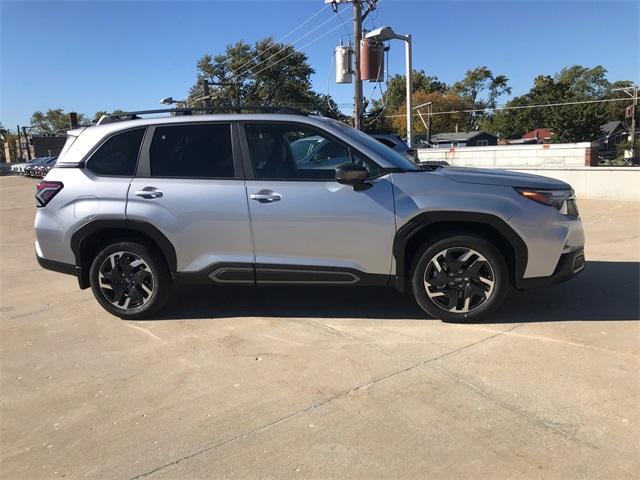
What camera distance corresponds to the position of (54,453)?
300 centimetres

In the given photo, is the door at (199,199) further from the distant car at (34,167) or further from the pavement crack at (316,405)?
the distant car at (34,167)

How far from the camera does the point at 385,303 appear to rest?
531 cm

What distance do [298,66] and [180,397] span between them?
5791 centimetres

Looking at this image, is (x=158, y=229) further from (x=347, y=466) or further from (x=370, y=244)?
(x=347, y=466)

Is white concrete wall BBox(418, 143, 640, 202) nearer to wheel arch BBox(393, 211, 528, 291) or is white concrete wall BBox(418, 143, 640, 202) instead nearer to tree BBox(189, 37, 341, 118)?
wheel arch BBox(393, 211, 528, 291)

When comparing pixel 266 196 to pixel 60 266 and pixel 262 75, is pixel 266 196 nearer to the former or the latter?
pixel 60 266

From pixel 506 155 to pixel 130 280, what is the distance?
22290 millimetres

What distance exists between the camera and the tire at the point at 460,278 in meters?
4.48

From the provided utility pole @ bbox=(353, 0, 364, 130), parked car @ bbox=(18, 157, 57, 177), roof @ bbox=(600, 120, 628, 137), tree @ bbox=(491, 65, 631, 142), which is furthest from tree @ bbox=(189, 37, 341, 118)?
roof @ bbox=(600, 120, 628, 137)

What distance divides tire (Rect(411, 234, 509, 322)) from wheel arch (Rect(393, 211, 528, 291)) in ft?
0.28

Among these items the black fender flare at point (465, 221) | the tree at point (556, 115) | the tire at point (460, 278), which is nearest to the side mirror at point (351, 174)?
the black fender flare at point (465, 221)

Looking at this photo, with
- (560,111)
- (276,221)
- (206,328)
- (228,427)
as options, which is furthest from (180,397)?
(560,111)

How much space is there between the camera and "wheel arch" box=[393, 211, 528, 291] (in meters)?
4.43

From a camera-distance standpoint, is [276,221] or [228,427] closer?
[228,427]
